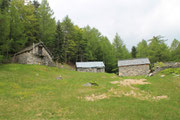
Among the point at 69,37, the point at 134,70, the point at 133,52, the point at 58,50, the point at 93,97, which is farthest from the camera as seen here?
the point at 133,52

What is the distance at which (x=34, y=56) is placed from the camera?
115ft

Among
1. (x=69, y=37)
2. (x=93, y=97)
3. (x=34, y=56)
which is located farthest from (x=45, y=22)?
(x=93, y=97)

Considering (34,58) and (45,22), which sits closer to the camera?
(34,58)

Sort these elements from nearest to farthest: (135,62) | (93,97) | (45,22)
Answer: (93,97) → (135,62) → (45,22)

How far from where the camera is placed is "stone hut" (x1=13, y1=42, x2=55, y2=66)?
3425 cm

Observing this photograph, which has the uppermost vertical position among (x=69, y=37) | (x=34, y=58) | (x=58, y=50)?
(x=69, y=37)

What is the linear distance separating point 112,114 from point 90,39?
162ft

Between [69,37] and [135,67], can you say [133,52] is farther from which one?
[69,37]

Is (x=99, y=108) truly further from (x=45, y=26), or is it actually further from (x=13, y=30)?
(x=45, y=26)

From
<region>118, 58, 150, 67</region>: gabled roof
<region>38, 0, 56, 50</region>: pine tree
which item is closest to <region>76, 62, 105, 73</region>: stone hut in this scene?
<region>118, 58, 150, 67</region>: gabled roof

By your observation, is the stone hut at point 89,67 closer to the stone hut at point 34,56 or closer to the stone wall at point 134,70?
the stone wall at point 134,70

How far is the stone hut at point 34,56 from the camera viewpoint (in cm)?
3425

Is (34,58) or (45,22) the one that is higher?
(45,22)

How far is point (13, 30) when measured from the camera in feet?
111
